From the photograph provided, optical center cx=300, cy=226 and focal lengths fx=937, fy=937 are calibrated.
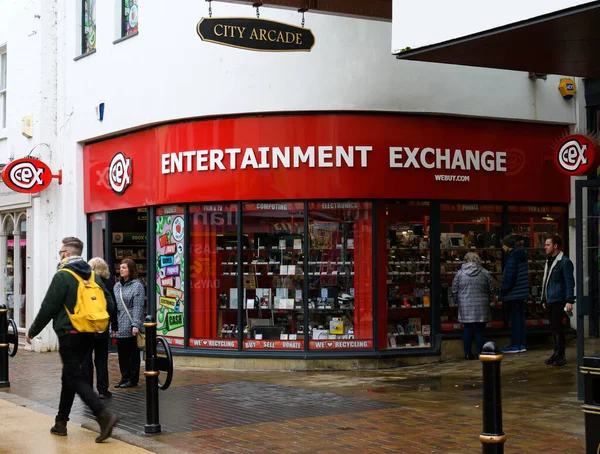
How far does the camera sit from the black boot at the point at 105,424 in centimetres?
891

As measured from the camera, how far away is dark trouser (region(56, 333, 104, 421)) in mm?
9070

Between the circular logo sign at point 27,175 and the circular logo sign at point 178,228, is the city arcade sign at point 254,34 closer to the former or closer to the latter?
the circular logo sign at point 178,228

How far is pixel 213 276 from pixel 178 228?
3.31 feet

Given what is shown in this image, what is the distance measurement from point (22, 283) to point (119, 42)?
6295 mm

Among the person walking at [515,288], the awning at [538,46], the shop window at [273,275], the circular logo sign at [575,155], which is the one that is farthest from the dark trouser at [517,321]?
the awning at [538,46]

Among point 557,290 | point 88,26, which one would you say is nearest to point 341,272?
point 557,290

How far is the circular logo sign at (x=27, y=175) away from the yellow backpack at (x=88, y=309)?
8.81 meters

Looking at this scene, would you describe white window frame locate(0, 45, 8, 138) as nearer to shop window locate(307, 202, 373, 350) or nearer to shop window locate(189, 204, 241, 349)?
shop window locate(189, 204, 241, 349)

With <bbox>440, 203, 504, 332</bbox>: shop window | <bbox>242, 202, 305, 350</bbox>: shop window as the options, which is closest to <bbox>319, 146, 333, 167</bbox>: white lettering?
<bbox>242, 202, 305, 350</bbox>: shop window

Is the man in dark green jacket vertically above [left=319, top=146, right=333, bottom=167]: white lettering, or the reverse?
[left=319, top=146, right=333, bottom=167]: white lettering

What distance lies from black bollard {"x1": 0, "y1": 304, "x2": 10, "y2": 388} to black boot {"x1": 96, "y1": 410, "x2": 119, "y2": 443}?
14.0 feet

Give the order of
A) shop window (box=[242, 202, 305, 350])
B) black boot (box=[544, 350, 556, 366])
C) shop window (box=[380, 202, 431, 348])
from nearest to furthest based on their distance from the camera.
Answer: black boot (box=[544, 350, 556, 366]), shop window (box=[242, 202, 305, 350]), shop window (box=[380, 202, 431, 348])

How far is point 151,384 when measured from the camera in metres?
9.26

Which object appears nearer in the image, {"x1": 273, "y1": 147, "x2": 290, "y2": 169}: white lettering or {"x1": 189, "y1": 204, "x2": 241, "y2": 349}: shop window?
{"x1": 273, "y1": 147, "x2": 290, "y2": 169}: white lettering
